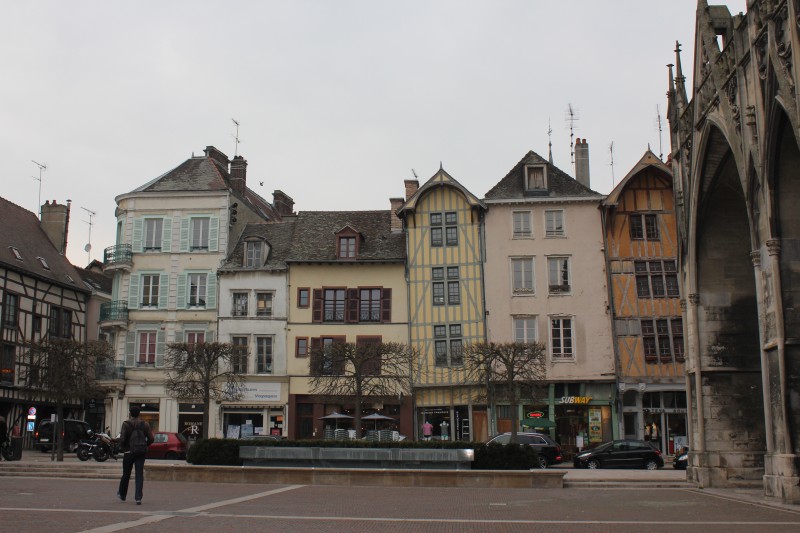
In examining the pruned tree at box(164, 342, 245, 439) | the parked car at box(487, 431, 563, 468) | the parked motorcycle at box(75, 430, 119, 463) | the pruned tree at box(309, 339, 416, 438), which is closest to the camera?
the parked car at box(487, 431, 563, 468)

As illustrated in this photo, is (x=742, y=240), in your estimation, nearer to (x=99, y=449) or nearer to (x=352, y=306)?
(x=99, y=449)

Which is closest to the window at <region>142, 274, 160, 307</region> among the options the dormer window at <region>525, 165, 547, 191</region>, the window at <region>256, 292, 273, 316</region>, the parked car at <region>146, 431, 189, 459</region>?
the window at <region>256, 292, 273, 316</region>

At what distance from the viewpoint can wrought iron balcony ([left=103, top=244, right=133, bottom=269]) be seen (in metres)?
43.7

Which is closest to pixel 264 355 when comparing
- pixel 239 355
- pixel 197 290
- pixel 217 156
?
pixel 239 355

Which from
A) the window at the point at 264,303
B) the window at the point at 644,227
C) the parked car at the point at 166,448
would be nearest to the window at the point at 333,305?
the window at the point at 264,303

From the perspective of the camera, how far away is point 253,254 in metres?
43.1

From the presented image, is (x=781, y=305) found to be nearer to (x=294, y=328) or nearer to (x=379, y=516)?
(x=379, y=516)

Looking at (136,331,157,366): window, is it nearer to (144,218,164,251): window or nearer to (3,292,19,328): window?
(144,218,164,251): window

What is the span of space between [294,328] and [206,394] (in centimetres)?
868

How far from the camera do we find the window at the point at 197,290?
142ft

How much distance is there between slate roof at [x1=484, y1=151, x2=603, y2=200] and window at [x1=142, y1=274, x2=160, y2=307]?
17.0m

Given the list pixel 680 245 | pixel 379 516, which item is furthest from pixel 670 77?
pixel 379 516

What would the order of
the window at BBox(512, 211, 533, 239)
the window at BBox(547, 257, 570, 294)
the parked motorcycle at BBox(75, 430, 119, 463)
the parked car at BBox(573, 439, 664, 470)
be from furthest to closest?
the window at BBox(512, 211, 533, 239)
the window at BBox(547, 257, 570, 294)
the parked motorcycle at BBox(75, 430, 119, 463)
the parked car at BBox(573, 439, 664, 470)

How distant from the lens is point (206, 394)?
33781mm
